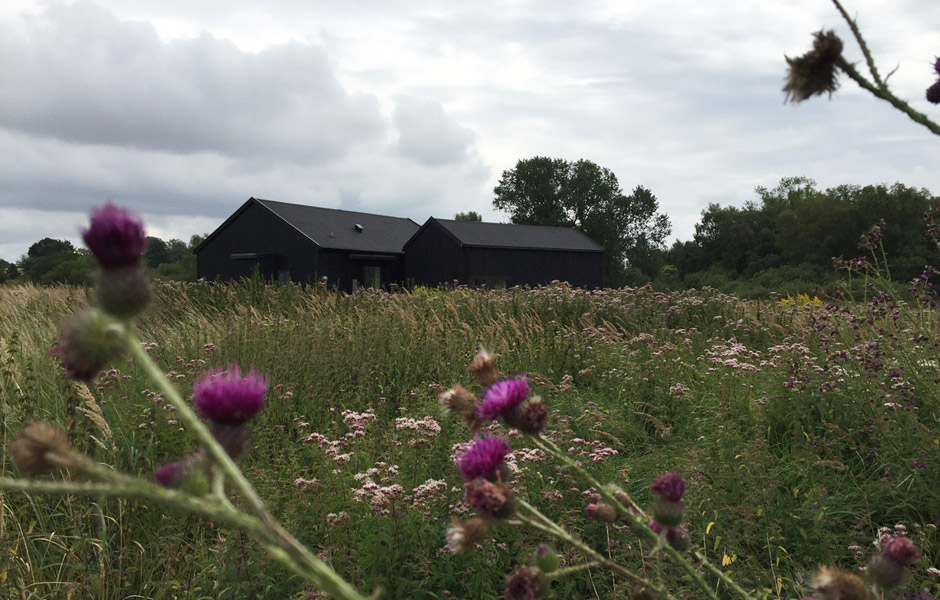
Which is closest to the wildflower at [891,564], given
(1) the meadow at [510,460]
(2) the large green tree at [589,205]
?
(1) the meadow at [510,460]

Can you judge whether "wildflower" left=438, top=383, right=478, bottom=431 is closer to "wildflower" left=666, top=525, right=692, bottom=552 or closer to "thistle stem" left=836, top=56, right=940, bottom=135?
A: "wildflower" left=666, top=525, right=692, bottom=552

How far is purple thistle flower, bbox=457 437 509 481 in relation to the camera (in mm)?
1025

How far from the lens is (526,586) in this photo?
1.01m

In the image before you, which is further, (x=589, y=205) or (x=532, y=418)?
(x=589, y=205)

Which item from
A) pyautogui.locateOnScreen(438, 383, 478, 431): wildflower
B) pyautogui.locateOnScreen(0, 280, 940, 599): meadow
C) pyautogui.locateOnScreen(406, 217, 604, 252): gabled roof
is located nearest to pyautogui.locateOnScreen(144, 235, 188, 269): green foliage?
pyautogui.locateOnScreen(406, 217, 604, 252): gabled roof

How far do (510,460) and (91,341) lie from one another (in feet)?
11.1

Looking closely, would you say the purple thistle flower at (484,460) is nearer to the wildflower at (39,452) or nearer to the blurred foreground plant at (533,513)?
the blurred foreground plant at (533,513)

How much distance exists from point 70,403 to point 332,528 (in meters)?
1.79

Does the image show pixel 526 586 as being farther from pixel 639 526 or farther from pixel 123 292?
pixel 123 292

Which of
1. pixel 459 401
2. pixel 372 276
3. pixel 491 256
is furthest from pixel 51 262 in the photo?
pixel 459 401

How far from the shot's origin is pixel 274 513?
3.86 metres

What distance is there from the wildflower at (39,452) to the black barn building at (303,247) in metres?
29.2

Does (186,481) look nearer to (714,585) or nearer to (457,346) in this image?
(714,585)

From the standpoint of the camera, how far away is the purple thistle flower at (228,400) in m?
0.82
